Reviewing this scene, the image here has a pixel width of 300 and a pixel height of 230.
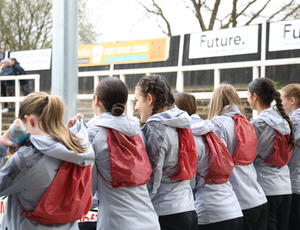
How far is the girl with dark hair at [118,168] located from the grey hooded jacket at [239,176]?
0.95m

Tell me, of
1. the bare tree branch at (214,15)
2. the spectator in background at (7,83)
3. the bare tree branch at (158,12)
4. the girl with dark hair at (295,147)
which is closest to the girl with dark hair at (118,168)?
the girl with dark hair at (295,147)

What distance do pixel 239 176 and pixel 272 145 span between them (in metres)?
0.40

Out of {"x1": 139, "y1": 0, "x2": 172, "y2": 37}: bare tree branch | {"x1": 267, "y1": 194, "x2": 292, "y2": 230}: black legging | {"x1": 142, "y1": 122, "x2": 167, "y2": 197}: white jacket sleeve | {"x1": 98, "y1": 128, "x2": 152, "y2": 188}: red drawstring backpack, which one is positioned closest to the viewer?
{"x1": 98, "y1": 128, "x2": 152, "y2": 188}: red drawstring backpack

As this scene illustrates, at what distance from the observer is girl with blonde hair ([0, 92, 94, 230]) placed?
2180 mm

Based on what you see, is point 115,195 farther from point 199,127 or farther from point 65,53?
point 65,53

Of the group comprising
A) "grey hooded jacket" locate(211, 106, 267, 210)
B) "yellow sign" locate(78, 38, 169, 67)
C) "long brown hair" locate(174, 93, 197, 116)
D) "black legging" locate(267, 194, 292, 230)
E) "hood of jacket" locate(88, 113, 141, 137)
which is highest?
"yellow sign" locate(78, 38, 169, 67)

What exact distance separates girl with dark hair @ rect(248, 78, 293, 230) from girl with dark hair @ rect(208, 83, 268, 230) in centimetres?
20

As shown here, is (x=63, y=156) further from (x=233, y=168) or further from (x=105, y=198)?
(x=233, y=168)

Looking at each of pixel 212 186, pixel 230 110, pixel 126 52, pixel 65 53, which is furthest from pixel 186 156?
pixel 126 52

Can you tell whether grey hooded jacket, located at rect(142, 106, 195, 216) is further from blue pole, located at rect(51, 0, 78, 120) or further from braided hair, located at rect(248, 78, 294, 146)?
braided hair, located at rect(248, 78, 294, 146)

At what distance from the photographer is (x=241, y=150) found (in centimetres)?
342

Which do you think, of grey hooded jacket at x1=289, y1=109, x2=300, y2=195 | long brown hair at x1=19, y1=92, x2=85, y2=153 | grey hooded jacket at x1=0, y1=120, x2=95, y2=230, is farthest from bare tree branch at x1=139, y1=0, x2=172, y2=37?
grey hooded jacket at x1=0, y1=120, x2=95, y2=230

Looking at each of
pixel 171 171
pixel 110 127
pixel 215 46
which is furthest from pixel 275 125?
pixel 215 46

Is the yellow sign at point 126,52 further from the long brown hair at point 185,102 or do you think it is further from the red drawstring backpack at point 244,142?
the long brown hair at point 185,102
